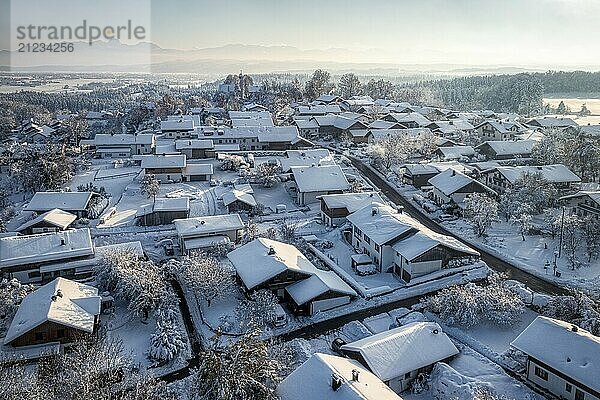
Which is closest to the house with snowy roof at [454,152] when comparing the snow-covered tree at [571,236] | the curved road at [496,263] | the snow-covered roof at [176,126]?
the curved road at [496,263]

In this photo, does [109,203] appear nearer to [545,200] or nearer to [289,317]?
[289,317]

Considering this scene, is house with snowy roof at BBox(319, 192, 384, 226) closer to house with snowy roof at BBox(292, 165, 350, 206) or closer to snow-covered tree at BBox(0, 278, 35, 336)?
house with snowy roof at BBox(292, 165, 350, 206)

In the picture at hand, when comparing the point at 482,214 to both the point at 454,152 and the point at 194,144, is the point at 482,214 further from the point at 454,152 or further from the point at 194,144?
the point at 194,144

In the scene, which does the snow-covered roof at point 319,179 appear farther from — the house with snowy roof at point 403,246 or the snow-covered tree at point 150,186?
the snow-covered tree at point 150,186

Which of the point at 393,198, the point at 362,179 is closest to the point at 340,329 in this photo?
the point at 393,198

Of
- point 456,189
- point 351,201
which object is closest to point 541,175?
point 456,189

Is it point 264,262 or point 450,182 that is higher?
point 450,182
